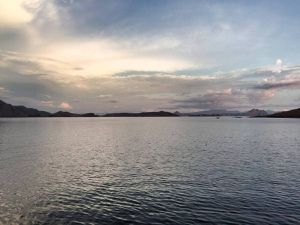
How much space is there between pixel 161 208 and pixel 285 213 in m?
14.3

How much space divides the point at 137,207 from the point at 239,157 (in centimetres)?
4694

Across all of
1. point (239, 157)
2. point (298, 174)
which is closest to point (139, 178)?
point (298, 174)

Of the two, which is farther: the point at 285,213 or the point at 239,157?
the point at 239,157

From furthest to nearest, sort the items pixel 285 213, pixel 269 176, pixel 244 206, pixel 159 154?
1. pixel 159 154
2. pixel 269 176
3. pixel 244 206
4. pixel 285 213

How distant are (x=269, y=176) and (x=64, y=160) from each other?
46.4 meters

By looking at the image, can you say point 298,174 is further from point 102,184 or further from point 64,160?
point 64,160

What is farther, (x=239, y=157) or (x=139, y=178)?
(x=239, y=157)

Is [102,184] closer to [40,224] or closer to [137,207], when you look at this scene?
[137,207]

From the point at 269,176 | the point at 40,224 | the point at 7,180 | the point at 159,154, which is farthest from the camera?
the point at 159,154

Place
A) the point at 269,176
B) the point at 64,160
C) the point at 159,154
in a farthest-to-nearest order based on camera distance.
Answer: the point at 159,154
the point at 64,160
the point at 269,176

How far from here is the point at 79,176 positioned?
53250mm

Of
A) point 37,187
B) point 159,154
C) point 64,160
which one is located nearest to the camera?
point 37,187

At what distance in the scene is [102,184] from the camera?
4738cm

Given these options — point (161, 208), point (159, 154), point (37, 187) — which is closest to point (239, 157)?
point (159, 154)
